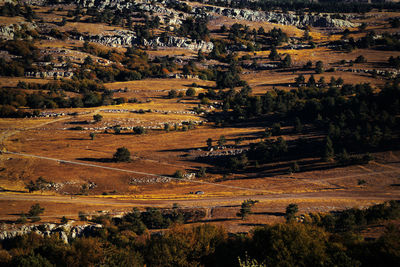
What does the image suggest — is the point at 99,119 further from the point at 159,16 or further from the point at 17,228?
the point at 159,16

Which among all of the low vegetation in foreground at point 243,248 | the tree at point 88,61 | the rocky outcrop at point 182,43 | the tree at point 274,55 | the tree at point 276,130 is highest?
the rocky outcrop at point 182,43

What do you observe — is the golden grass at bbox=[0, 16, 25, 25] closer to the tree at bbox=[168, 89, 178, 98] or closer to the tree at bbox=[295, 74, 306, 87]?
the tree at bbox=[168, 89, 178, 98]

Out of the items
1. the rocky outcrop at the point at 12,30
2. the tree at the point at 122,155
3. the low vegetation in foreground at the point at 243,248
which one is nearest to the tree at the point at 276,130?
the tree at the point at 122,155

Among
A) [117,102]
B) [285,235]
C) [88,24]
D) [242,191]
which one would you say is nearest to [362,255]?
[285,235]

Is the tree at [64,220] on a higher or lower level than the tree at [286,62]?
lower

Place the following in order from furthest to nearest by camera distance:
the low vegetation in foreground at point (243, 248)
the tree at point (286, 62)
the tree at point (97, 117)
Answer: the tree at point (286, 62) → the tree at point (97, 117) → the low vegetation in foreground at point (243, 248)

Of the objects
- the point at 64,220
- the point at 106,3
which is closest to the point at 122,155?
the point at 64,220

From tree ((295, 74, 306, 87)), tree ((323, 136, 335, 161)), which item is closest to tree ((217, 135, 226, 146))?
tree ((323, 136, 335, 161))

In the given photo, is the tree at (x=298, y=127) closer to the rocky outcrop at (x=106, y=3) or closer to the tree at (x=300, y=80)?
the tree at (x=300, y=80)

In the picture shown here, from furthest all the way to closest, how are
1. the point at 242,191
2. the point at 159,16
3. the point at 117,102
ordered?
the point at 159,16
the point at 117,102
the point at 242,191
